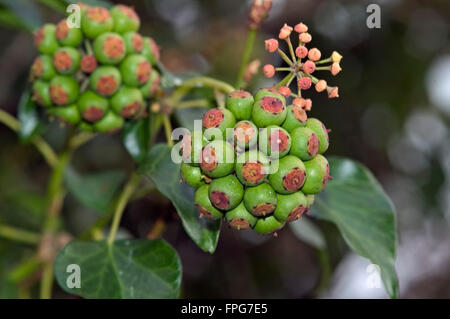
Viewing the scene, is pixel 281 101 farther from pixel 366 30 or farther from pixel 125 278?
pixel 366 30

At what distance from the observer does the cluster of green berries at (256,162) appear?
1.11 meters

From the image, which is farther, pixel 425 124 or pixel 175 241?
pixel 425 124

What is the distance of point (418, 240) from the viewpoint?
3303mm

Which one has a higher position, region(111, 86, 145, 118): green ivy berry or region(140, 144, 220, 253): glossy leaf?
region(111, 86, 145, 118): green ivy berry

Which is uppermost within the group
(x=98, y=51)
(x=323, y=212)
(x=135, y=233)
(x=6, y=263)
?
(x=135, y=233)

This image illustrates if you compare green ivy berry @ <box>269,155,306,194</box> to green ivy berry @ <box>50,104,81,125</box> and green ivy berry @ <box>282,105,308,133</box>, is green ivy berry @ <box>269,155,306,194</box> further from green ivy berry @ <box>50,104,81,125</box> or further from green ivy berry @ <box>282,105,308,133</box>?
green ivy berry @ <box>50,104,81,125</box>

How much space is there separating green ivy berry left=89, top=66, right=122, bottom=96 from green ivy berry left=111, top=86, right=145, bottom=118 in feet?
0.08

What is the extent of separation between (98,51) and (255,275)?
2130 mm

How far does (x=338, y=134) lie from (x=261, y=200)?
2174mm

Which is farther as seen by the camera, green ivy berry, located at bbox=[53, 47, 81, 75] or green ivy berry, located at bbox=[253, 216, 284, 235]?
green ivy berry, located at bbox=[53, 47, 81, 75]

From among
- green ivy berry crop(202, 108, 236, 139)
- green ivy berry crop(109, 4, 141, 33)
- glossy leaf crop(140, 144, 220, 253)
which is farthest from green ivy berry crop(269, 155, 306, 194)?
green ivy berry crop(109, 4, 141, 33)

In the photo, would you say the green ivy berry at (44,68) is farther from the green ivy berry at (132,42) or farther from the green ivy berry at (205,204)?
the green ivy berry at (205,204)

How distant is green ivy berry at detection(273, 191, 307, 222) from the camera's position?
1.14 m
